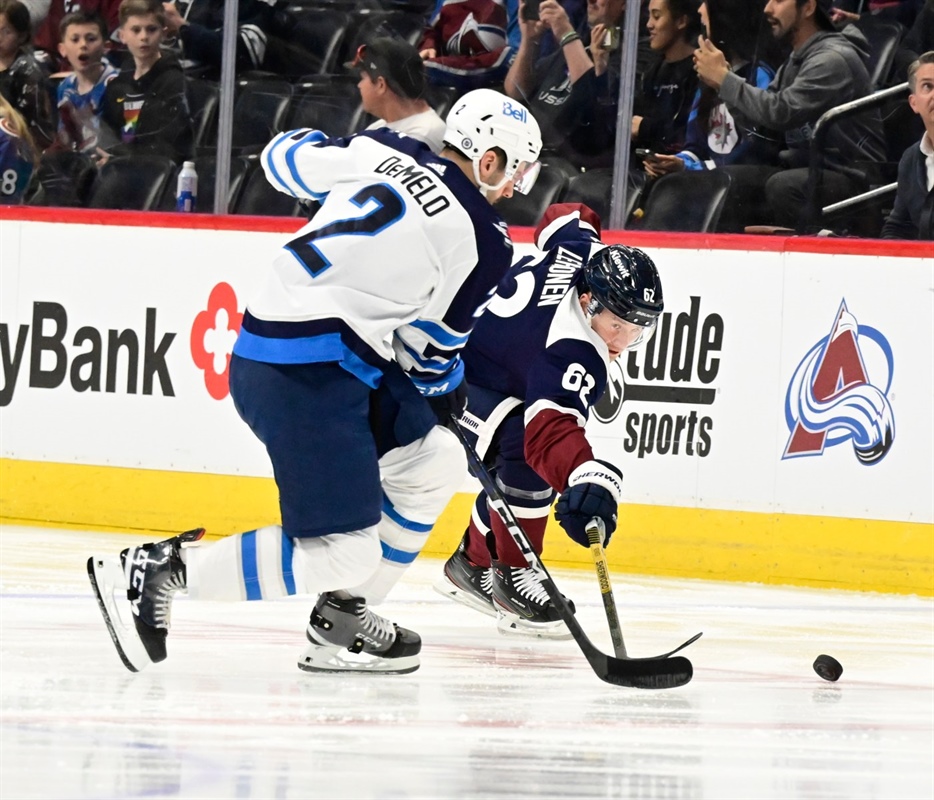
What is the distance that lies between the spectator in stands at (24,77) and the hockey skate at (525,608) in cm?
277

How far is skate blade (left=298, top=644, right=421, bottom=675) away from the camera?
Result: 3.00 m

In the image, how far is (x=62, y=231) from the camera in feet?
16.9

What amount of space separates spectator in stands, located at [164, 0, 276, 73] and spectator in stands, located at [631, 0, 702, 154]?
1.31 meters

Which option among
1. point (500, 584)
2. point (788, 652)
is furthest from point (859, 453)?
point (500, 584)

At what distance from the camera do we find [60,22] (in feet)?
18.0

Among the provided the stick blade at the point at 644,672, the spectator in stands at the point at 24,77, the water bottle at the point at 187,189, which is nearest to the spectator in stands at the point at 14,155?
the spectator in stands at the point at 24,77

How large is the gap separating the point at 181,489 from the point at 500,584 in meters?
1.73

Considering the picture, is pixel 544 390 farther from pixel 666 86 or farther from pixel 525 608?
pixel 666 86

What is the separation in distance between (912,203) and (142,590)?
9.00 ft

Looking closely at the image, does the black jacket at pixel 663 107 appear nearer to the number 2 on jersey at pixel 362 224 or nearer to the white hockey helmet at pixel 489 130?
the white hockey helmet at pixel 489 130

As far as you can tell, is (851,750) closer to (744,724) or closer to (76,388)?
(744,724)

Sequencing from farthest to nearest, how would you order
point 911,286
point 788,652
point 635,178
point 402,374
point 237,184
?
point 237,184, point 635,178, point 911,286, point 788,652, point 402,374

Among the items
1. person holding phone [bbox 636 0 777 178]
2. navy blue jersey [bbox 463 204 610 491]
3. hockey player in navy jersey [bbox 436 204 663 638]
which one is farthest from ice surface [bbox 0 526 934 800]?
person holding phone [bbox 636 0 777 178]

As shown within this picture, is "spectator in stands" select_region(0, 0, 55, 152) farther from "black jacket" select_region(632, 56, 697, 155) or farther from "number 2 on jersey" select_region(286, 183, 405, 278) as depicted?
"number 2 on jersey" select_region(286, 183, 405, 278)
